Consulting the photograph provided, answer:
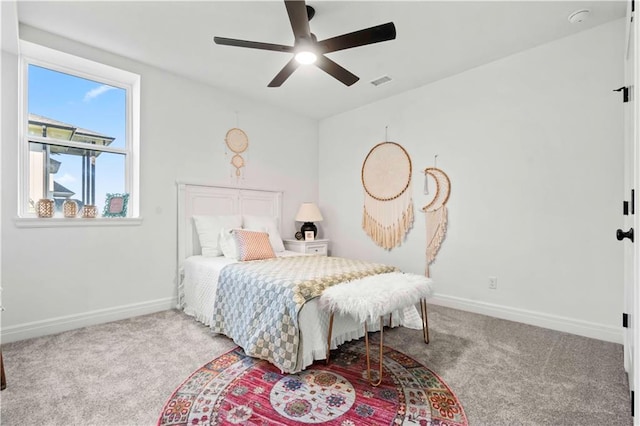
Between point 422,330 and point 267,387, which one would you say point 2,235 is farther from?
point 422,330

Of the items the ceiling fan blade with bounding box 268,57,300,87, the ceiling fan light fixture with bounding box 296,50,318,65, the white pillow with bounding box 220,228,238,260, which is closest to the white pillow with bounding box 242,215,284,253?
the white pillow with bounding box 220,228,238,260

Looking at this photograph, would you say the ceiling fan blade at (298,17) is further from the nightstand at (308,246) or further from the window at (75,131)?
the nightstand at (308,246)

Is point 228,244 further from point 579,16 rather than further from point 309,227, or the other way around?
point 579,16

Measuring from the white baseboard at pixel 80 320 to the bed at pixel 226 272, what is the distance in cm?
25

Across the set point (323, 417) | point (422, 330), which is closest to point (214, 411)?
point (323, 417)

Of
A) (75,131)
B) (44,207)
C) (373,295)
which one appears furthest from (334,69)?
(44,207)

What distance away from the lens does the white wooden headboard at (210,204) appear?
3.41m

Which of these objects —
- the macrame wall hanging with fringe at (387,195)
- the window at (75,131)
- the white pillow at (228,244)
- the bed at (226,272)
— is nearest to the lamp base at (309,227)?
the bed at (226,272)

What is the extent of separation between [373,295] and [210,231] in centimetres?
213

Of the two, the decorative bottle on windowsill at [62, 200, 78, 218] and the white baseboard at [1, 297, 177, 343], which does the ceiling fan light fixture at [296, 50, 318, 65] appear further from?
the white baseboard at [1, 297, 177, 343]

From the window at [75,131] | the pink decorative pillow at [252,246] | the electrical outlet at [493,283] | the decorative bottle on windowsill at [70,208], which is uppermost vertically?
the window at [75,131]

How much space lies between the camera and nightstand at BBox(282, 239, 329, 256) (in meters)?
4.14

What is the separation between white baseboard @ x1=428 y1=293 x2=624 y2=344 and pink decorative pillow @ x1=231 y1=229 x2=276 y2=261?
2.01 metres

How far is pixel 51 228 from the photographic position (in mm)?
2660
